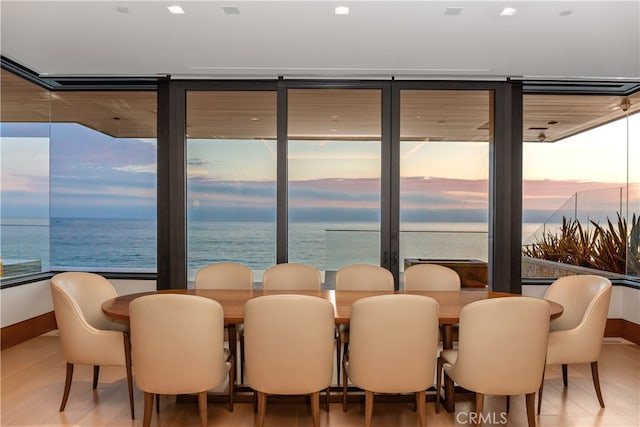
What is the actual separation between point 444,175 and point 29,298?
4520 mm

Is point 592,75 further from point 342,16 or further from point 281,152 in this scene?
point 281,152

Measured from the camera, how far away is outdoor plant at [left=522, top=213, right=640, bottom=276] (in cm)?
519

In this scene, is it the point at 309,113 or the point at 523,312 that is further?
the point at 309,113

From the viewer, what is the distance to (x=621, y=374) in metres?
3.97

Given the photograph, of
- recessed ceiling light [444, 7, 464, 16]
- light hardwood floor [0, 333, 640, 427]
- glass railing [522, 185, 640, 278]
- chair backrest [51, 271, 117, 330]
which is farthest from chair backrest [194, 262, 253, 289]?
glass railing [522, 185, 640, 278]

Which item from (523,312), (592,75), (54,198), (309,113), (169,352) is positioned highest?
(592,75)

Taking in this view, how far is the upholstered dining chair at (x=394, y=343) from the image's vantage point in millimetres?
2561

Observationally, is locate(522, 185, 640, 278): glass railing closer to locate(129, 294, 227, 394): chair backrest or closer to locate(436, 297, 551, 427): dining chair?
locate(436, 297, 551, 427): dining chair

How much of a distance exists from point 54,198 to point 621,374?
6004mm

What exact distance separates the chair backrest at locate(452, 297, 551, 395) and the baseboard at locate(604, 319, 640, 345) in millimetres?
3037

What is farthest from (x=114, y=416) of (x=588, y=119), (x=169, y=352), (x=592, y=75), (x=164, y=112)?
(x=588, y=119)

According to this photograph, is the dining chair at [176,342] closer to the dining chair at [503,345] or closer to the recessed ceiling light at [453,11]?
the dining chair at [503,345]

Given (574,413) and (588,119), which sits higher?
(588,119)

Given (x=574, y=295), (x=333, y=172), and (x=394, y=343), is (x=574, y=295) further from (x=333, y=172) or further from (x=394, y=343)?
(x=333, y=172)
